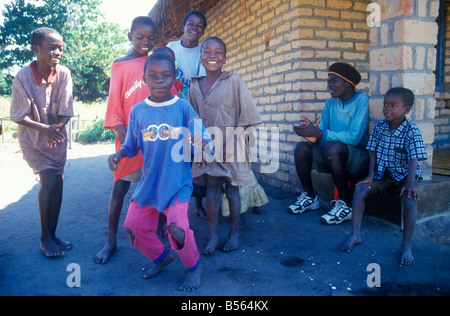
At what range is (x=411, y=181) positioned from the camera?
2482 mm

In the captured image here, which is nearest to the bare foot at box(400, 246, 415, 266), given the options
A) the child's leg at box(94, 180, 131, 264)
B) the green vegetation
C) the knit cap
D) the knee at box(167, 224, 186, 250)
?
the knee at box(167, 224, 186, 250)

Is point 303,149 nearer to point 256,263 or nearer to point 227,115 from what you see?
point 227,115

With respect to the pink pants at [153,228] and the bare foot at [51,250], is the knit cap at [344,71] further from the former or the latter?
the bare foot at [51,250]

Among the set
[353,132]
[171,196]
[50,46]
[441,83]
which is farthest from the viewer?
[441,83]

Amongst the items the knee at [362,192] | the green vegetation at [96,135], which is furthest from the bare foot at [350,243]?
the green vegetation at [96,135]

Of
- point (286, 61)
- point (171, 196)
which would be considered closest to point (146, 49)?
point (171, 196)

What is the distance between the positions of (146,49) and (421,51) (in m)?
2.45

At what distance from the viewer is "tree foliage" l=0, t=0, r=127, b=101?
21.2m

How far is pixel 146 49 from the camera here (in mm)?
2676

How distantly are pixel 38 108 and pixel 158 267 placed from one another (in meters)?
1.60

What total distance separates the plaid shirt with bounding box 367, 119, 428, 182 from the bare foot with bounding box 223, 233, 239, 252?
1.32 metres

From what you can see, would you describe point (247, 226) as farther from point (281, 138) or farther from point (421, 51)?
point (421, 51)

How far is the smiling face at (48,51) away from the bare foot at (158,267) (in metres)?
1.79

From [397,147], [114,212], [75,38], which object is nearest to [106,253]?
[114,212]
